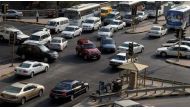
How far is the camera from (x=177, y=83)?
43.2m

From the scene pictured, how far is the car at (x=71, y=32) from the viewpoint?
198 feet

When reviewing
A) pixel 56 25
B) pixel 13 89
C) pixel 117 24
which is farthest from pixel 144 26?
pixel 13 89

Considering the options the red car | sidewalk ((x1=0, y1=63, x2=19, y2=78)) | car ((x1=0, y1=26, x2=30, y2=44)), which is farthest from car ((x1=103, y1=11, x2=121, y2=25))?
sidewalk ((x1=0, y1=63, x2=19, y2=78))

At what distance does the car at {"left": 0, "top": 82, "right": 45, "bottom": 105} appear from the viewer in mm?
37125

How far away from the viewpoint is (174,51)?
54.0m

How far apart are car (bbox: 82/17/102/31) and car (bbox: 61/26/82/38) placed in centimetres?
262

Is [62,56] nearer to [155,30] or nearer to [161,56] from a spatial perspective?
[161,56]

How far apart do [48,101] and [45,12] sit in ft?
131

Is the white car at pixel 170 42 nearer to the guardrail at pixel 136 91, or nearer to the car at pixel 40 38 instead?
the car at pixel 40 38

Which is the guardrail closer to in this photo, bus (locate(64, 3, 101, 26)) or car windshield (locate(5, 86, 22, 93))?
car windshield (locate(5, 86, 22, 93))

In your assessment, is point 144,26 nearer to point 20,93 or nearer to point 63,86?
point 63,86

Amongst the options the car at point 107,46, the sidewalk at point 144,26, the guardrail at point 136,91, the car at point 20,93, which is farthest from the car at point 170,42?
the car at point 20,93

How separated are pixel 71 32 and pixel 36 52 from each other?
10893 millimetres

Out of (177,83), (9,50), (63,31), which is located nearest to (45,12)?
(63,31)
